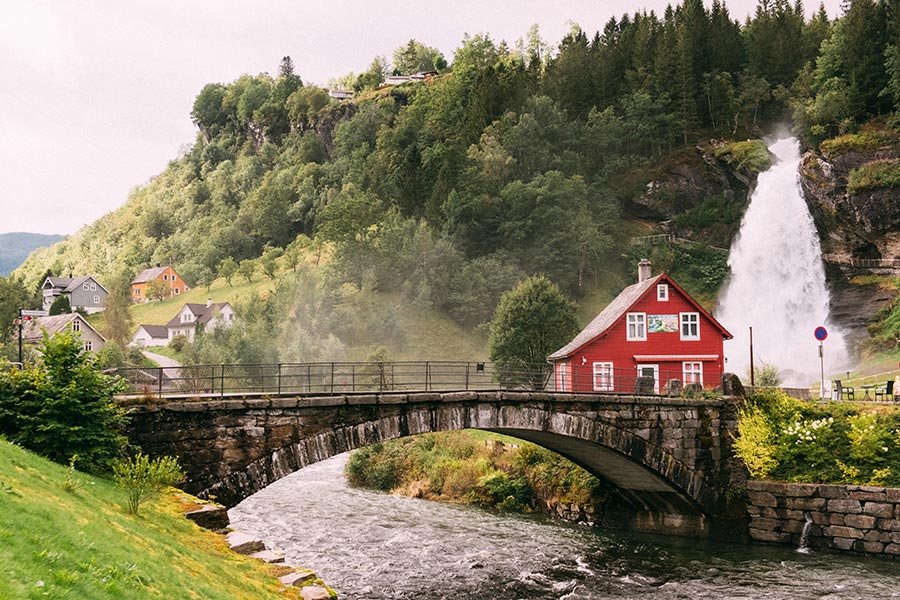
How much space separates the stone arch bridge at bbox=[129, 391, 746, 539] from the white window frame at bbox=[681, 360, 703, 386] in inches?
494

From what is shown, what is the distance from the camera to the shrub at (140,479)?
16516mm

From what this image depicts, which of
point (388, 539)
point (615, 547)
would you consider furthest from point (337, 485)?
point (615, 547)

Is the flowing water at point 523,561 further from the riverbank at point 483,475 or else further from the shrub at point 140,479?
the shrub at point 140,479

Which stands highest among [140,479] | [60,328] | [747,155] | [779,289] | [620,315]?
[747,155]

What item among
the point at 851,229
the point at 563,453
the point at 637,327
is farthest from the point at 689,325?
the point at 851,229

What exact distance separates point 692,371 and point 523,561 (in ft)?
71.9

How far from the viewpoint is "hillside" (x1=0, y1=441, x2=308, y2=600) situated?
952 centimetres

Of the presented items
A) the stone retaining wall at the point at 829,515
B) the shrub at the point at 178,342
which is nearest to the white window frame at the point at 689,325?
the stone retaining wall at the point at 829,515

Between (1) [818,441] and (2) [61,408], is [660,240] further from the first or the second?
(2) [61,408]

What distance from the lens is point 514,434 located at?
33000mm

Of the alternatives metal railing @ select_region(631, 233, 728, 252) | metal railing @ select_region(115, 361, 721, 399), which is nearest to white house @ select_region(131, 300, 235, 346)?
metal railing @ select_region(115, 361, 721, 399)

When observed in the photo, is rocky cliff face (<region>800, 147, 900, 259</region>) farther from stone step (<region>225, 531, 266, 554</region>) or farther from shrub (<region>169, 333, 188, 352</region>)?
stone step (<region>225, 531, 266, 554</region>)

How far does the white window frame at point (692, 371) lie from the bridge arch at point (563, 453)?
1260cm

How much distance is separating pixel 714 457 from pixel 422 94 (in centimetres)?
10392
